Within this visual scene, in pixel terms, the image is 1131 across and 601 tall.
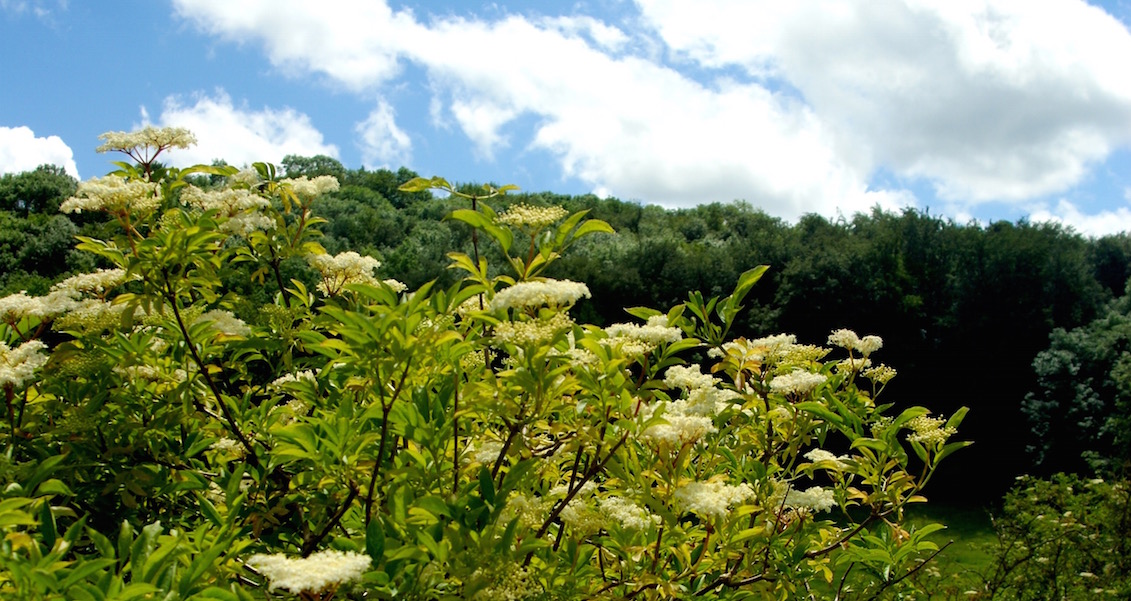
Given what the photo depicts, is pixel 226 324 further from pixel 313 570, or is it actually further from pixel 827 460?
pixel 827 460

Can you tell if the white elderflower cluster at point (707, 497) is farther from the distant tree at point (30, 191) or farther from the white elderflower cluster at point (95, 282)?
the distant tree at point (30, 191)

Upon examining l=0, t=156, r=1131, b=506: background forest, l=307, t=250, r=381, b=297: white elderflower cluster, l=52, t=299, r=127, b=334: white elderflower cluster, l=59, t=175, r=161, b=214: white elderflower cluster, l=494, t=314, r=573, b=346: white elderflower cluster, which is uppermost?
l=0, t=156, r=1131, b=506: background forest

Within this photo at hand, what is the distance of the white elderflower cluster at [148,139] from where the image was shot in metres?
2.98

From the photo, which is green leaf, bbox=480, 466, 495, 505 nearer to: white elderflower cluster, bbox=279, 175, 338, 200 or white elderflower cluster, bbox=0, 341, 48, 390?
white elderflower cluster, bbox=0, 341, 48, 390

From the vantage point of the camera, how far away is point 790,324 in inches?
1066

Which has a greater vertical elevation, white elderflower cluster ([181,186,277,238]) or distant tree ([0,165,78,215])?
distant tree ([0,165,78,215])

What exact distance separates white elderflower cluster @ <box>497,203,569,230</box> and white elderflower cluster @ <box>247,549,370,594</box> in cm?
97

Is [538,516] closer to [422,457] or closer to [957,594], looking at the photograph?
[422,457]

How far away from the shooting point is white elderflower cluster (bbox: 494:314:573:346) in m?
1.80

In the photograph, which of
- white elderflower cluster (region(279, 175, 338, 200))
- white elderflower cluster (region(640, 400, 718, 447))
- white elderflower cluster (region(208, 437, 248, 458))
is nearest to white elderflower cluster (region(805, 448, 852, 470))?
white elderflower cluster (region(640, 400, 718, 447))

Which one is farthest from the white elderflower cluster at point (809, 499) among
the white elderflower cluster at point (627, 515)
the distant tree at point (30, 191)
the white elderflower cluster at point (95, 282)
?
the distant tree at point (30, 191)

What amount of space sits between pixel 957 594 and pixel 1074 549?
1.45 meters

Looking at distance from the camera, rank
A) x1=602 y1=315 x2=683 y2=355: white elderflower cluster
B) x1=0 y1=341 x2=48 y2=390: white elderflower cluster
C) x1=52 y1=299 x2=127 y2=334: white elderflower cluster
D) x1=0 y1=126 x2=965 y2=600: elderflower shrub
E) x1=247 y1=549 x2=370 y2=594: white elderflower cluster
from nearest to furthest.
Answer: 1. x1=247 y1=549 x2=370 y2=594: white elderflower cluster
2. x1=0 y1=126 x2=965 y2=600: elderflower shrub
3. x1=602 y1=315 x2=683 y2=355: white elderflower cluster
4. x1=0 y1=341 x2=48 y2=390: white elderflower cluster
5. x1=52 y1=299 x2=127 y2=334: white elderflower cluster

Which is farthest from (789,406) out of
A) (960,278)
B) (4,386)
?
(960,278)
